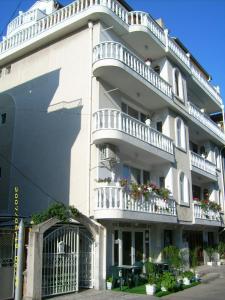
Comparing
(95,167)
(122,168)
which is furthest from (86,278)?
(122,168)

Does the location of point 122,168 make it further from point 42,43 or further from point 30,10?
point 30,10

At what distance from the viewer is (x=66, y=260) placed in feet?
42.4

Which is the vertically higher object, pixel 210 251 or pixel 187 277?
pixel 210 251

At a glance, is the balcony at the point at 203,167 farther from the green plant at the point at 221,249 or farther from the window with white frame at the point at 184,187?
the green plant at the point at 221,249

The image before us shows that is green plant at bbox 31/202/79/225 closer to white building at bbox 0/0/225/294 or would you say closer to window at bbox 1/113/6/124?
white building at bbox 0/0/225/294

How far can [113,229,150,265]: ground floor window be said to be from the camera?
16281 millimetres

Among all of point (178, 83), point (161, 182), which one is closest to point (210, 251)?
point (161, 182)

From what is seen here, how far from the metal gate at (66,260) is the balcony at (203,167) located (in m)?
10.9

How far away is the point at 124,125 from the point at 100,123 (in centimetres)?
107

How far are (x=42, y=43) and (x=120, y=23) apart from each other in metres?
4.15

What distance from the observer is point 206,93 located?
2741 centimetres

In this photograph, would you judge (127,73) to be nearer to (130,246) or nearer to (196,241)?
(130,246)

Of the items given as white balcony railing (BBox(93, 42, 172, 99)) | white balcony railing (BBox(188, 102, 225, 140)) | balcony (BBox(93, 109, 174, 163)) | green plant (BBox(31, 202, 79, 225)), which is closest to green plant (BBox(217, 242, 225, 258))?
white balcony railing (BBox(188, 102, 225, 140))

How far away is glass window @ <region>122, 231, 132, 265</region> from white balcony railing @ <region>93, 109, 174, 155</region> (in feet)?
14.4
